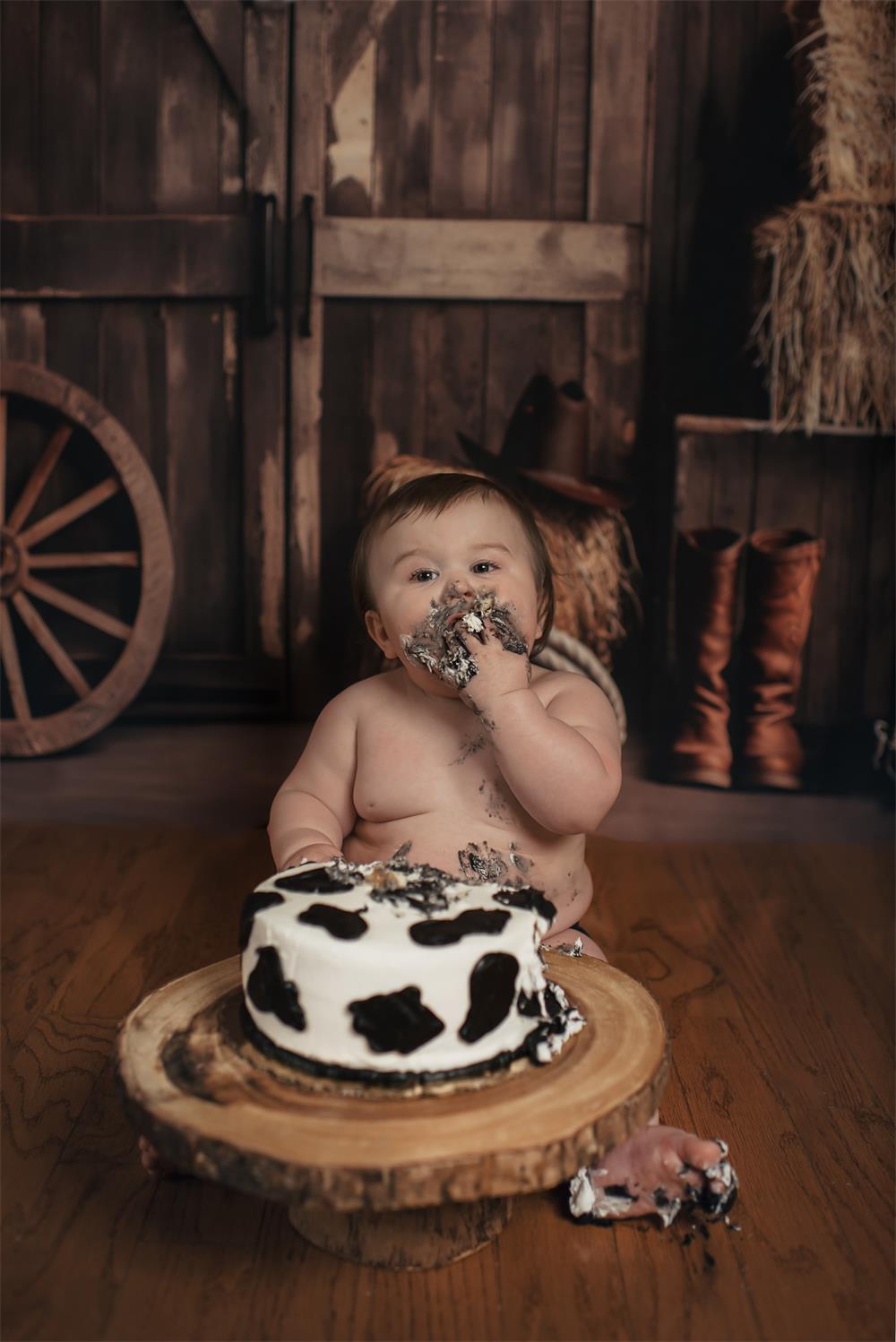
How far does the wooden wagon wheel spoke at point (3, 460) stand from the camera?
2887 millimetres

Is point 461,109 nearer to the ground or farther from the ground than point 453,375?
farther from the ground

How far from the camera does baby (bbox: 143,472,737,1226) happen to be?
1635mm

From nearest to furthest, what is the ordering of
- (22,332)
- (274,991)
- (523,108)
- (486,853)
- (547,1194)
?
(274,991) → (547,1194) → (486,853) → (523,108) → (22,332)

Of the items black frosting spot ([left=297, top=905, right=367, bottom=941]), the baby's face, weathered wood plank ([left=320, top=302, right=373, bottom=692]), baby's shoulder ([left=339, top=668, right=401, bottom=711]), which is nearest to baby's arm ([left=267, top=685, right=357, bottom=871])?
baby's shoulder ([left=339, top=668, right=401, bottom=711])

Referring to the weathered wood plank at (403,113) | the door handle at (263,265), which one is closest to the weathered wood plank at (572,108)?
the weathered wood plank at (403,113)

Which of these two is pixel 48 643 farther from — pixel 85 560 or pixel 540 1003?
pixel 540 1003

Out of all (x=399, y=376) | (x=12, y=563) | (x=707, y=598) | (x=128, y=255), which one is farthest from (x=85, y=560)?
(x=707, y=598)

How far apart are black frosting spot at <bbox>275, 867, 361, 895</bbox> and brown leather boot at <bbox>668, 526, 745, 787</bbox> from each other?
5.56 ft

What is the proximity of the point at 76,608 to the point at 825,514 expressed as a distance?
1.79m

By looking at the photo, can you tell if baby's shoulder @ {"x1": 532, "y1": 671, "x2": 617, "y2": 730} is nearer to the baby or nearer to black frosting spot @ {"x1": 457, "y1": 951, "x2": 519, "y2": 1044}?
the baby

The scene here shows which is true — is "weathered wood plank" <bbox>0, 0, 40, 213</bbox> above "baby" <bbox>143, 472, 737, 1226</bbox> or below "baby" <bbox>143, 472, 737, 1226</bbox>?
above

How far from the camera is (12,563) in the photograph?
9.62 ft

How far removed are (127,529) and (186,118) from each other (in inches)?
37.2

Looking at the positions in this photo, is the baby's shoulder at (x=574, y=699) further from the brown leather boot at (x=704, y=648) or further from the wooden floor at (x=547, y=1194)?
the brown leather boot at (x=704, y=648)
